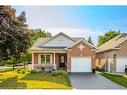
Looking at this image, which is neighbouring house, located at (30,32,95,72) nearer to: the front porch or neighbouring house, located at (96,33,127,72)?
the front porch

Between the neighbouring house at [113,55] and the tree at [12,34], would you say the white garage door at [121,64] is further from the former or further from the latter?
the tree at [12,34]

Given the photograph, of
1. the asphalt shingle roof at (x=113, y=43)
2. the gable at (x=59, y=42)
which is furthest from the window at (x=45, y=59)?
the asphalt shingle roof at (x=113, y=43)

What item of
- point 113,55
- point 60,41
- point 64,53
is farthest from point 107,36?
point 60,41

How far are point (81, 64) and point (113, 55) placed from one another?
9.24 ft

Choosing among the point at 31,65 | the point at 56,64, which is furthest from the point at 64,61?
the point at 31,65

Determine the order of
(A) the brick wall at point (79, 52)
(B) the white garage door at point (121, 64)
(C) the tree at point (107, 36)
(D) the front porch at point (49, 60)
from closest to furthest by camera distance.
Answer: (B) the white garage door at point (121, 64), (C) the tree at point (107, 36), (A) the brick wall at point (79, 52), (D) the front porch at point (49, 60)

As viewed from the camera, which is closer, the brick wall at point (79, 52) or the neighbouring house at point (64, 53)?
the neighbouring house at point (64, 53)

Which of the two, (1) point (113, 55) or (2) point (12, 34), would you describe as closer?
(2) point (12, 34)

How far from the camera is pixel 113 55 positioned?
26562 millimetres

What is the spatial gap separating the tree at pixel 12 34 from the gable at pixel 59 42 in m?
7.62

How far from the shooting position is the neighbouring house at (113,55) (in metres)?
25.2

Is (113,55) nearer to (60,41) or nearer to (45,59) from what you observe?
(60,41)

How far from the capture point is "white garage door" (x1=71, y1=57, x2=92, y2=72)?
27225mm

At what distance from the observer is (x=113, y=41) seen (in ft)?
92.8
